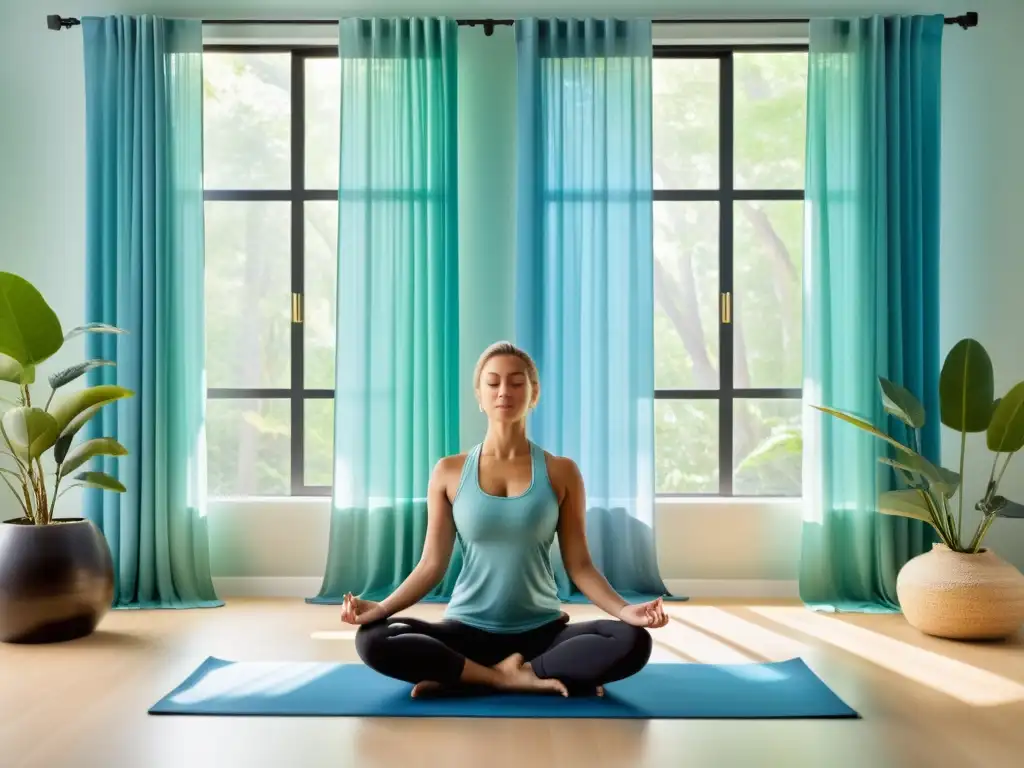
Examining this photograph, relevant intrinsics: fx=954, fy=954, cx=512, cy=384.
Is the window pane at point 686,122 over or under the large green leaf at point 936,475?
over

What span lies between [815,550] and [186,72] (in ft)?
11.4

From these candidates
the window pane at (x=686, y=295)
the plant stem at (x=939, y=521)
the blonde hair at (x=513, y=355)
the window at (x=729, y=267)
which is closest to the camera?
the blonde hair at (x=513, y=355)

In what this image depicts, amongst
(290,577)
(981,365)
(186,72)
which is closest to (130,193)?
(186,72)

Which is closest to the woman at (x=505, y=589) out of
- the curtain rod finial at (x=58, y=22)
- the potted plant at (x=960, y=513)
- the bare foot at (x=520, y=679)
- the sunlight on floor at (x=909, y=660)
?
the bare foot at (x=520, y=679)

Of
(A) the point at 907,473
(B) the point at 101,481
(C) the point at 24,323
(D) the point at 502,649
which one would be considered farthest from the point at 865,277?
(C) the point at 24,323

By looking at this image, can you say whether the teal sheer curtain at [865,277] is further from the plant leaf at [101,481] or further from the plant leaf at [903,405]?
the plant leaf at [101,481]

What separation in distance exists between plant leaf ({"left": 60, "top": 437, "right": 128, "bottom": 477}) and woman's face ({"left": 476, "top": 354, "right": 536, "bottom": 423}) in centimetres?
159

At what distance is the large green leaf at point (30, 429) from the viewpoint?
336cm

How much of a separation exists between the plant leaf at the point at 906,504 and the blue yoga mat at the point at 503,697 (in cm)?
97

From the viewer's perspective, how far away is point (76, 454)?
3.55 m

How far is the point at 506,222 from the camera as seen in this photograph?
436cm

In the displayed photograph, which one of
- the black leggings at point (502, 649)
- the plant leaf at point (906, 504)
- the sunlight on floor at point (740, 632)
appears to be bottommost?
the sunlight on floor at point (740, 632)

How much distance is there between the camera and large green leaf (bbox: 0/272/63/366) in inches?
134

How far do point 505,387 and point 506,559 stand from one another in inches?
19.1
